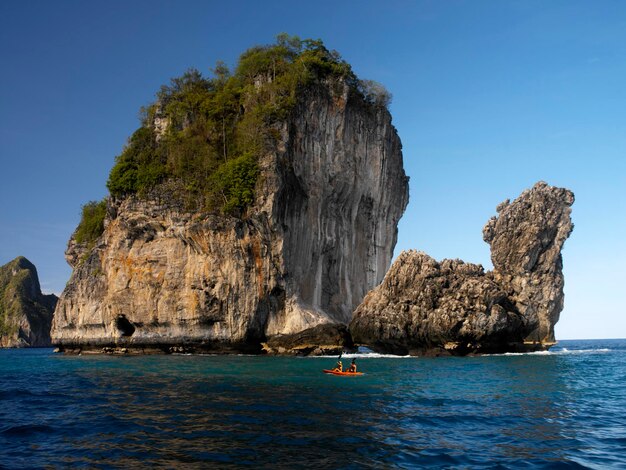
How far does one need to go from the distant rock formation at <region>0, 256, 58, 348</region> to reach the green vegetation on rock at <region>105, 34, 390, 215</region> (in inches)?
2993

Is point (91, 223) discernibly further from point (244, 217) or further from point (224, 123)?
point (244, 217)

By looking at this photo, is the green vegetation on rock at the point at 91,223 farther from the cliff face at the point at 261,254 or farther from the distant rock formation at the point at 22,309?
the distant rock formation at the point at 22,309

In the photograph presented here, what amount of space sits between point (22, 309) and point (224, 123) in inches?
3339

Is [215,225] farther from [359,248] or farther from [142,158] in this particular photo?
[359,248]

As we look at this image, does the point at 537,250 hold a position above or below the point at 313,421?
above

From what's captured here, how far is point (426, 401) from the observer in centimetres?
1859

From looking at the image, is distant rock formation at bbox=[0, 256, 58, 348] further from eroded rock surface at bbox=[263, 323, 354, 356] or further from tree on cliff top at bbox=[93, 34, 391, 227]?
eroded rock surface at bbox=[263, 323, 354, 356]

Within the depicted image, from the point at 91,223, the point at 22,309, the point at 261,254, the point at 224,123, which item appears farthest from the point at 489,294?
the point at 22,309

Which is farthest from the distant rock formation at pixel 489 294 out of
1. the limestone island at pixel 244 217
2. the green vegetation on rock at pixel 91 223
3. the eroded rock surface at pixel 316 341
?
the green vegetation on rock at pixel 91 223

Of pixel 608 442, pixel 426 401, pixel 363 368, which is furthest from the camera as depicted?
pixel 363 368

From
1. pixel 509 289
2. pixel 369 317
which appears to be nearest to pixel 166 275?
pixel 369 317

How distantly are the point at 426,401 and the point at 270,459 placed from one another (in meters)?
8.86

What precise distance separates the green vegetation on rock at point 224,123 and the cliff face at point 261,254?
123cm

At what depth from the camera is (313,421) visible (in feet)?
48.7
